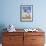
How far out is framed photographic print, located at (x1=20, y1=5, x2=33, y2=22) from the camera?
4371 millimetres

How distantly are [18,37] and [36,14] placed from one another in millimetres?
1056

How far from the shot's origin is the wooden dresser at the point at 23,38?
3.89 meters

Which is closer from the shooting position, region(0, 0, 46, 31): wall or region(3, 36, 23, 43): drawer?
region(3, 36, 23, 43): drawer

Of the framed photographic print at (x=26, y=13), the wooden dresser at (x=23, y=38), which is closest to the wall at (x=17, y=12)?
the framed photographic print at (x=26, y=13)

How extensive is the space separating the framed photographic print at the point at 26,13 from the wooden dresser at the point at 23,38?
2.19 feet

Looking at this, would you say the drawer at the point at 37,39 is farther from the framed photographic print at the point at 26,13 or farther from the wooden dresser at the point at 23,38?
the framed photographic print at the point at 26,13

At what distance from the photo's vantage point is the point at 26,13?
4.39 m

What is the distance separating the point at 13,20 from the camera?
14.5 ft

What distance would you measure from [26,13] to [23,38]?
0.93 metres

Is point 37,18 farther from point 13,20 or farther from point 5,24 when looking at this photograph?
point 5,24

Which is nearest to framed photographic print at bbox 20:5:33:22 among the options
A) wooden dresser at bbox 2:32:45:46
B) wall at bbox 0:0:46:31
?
wall at bbox 0:0:46:31

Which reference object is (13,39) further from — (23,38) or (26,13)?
(26,13)

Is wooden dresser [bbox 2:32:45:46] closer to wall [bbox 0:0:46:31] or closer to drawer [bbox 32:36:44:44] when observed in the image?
drawer [bbox 32:36:44:44]

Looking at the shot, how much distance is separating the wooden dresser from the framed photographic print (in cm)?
67
